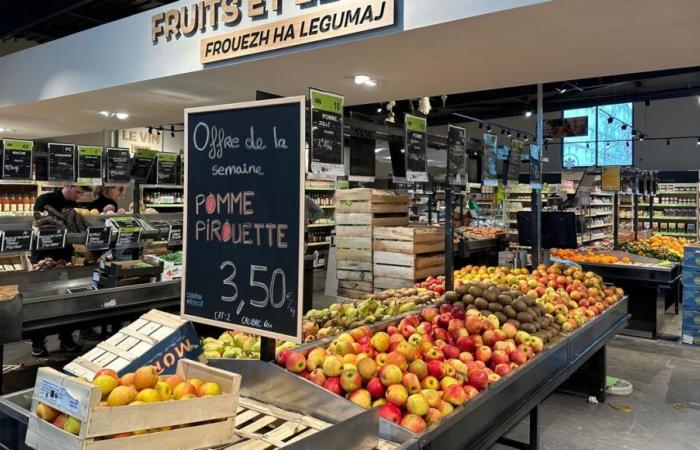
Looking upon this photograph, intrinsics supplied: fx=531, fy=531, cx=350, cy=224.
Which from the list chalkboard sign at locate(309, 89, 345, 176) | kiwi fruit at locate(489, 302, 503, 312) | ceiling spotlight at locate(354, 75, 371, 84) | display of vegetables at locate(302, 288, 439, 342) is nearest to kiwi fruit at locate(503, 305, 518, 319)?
kiwi fruit at locate(489, 302, 503, 312)

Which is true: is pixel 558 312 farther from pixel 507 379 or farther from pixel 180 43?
pixel 180 43

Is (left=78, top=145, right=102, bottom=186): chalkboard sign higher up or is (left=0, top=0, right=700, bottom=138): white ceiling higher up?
(left=0, top=0, right=700, bottom=138): white ceiling

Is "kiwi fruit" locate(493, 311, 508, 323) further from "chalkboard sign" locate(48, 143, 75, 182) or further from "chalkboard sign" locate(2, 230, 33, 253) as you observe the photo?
"chalkboard sign" locate(48, 143, 75, 182)

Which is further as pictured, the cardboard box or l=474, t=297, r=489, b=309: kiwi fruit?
l=474, t=297, r=489, b=309: kiwi fruit

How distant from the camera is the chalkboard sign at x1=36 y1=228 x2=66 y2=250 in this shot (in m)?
4.06

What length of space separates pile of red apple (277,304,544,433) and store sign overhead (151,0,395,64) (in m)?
2.53

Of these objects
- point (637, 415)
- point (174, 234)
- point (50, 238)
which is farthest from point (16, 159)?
point (637, 415)

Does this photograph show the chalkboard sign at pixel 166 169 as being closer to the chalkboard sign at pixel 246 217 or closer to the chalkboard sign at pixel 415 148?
the chalkboard sign at pixel 415 148

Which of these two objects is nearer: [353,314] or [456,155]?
[353,314]

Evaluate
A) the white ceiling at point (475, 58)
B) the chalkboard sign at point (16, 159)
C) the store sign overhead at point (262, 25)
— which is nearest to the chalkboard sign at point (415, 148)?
the white ceiling at point (475, 58)

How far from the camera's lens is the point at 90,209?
21.0 feet

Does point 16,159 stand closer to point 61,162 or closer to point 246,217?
point 61,162

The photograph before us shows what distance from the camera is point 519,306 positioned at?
3.26 metres

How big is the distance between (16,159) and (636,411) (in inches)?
221
